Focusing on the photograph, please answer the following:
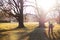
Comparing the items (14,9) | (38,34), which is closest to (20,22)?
(14,9)

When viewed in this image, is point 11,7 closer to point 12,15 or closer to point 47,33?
point 12,15

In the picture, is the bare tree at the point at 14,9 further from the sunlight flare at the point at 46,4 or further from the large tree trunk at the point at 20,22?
the sunlight flare at the point at 46,4

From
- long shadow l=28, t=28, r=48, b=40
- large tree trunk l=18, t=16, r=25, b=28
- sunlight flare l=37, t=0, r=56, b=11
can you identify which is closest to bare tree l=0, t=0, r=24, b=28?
large tree trunk l=18, t=16, r=25, b=28

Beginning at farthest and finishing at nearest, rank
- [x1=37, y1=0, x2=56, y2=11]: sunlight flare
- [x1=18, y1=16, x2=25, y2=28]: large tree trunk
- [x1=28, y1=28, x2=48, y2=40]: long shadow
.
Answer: [x1=37, y1=0, x2=56, y2=11]: sunlight flare → [x1=18, y1=16, x2=25, y2=28]: large tree trunk → [x1=28, y1=28, x2=48, y2=40]: long shadow

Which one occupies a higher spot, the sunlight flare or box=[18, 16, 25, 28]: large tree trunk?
the sunlight flare

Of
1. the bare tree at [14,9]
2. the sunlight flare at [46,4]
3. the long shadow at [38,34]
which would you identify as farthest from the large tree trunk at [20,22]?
the sunlight flare at [46,4]

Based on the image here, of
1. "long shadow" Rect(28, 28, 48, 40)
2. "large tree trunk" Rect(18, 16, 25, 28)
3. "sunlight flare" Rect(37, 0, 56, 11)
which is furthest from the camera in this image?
"sunlight flare" Rect(37, 0, 56, 11)

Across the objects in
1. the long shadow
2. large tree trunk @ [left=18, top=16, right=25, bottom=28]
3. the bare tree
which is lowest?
the long shadow

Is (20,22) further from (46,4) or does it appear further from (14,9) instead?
(46,4)

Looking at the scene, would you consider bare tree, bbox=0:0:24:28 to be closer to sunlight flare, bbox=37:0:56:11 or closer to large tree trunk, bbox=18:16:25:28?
large tree trunk, bbox=18:16:25:28

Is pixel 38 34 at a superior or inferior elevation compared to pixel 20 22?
inferior

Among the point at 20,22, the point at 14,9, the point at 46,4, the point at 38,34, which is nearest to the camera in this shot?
the point at 38,34

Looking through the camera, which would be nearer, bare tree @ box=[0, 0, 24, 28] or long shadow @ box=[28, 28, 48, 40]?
long shadow @ box=[28, 28, 48, 40]

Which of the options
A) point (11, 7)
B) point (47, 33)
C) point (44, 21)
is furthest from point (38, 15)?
point (11, 7)
